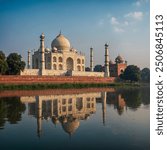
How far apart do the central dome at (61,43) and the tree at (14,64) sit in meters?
10.5

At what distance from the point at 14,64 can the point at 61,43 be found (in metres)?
11.2

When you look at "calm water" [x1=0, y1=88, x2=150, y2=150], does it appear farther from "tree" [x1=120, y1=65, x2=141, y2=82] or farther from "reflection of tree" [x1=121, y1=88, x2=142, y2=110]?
"tree" [x1=120, y1=65, x2=141, y2=82]

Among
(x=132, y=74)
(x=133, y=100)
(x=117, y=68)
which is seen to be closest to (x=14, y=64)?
(x=133, y=100)

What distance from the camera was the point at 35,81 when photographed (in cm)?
2361

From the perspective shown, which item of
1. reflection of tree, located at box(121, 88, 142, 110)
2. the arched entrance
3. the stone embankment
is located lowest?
reflection of tree, located at box(121, 88, 142, 110)

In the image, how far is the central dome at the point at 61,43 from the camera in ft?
109

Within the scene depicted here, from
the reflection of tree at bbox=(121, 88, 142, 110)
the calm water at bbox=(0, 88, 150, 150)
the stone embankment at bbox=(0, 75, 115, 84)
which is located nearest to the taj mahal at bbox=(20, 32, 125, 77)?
the stone embankment at bbox=(0, 75, 115, 84)

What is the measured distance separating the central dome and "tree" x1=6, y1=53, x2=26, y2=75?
1048 cm

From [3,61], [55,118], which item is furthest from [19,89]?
[55,118]

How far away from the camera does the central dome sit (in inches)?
1307

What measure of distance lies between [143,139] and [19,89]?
15950 millimetres

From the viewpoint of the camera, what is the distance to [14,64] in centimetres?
2291

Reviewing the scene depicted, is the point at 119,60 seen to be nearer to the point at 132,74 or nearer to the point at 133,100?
the point at 132,74

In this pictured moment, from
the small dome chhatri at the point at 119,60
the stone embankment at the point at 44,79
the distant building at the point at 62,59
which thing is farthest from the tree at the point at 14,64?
the small dome chhatri at the point at 119,60
